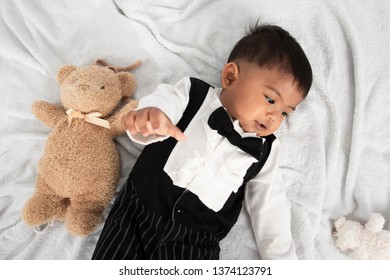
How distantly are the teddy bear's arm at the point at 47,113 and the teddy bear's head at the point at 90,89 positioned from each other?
A: 35 millimetres

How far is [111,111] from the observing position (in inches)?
45.3

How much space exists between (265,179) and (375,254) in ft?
1.32

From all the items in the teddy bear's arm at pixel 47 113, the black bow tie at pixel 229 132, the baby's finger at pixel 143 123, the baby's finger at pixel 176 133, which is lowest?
the teddy bear's arm at pixel 47 113

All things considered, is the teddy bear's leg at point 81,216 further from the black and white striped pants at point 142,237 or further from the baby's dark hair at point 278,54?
the baby's dark hair at point 278,54

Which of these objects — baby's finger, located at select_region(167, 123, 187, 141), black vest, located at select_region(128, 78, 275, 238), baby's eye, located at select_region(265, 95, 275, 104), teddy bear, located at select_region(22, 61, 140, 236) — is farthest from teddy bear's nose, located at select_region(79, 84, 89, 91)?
baby's eye, located at select_region(265, 95, 275, 104)

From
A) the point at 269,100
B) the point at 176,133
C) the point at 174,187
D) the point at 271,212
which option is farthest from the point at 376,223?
the point at 176,133

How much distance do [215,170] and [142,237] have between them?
27cm

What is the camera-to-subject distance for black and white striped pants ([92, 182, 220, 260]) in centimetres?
103

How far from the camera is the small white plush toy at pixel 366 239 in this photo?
3.81 feet

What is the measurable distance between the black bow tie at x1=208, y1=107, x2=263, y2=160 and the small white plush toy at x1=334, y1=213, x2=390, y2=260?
406mm

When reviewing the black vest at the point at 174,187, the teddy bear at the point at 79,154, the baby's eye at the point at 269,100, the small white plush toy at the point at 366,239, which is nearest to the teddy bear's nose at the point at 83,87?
the teddy bear at the point at 79,154

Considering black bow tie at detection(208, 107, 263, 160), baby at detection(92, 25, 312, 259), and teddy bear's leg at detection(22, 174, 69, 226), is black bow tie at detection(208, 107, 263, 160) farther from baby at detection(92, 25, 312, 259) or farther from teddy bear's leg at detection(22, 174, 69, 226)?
teddy bear's leg at detection(22, 174, 69, 226)

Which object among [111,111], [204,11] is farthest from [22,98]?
[204,11]

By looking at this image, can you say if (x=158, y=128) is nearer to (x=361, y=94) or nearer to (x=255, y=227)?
(x=255, y=227)
